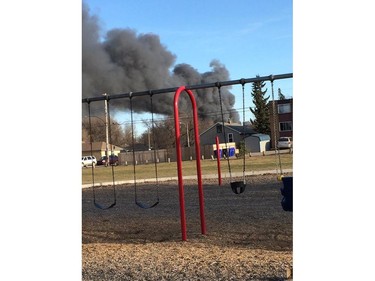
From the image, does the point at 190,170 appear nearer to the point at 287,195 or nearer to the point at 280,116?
the point at 280,116

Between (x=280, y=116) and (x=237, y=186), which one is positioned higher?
(x=280, y=116)

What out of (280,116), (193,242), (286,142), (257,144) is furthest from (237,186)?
(257,144)

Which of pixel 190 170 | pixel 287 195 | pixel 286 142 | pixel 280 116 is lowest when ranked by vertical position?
pixel 190 170

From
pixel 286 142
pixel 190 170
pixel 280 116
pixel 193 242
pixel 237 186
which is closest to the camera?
pixel 193 242

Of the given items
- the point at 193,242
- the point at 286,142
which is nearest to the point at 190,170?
the point at 286,142

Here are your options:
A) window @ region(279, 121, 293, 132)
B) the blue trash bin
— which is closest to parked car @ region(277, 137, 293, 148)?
window @ region(279, 121, 293, 132)

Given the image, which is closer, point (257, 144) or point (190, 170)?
point (190, 170)

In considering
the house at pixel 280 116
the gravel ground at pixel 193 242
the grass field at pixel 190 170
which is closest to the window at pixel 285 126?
the house at pixel 280 116

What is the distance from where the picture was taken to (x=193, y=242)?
3.58 meters

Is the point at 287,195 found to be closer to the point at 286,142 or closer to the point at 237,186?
the point at 237,186

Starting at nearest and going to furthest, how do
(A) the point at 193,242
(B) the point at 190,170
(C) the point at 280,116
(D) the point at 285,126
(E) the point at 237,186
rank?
(A) the point at 193,242 < (E) the point at 237,186 < (B) the point at 190,170 < (C) the point at 280,116 < (D) the point at 285,126
